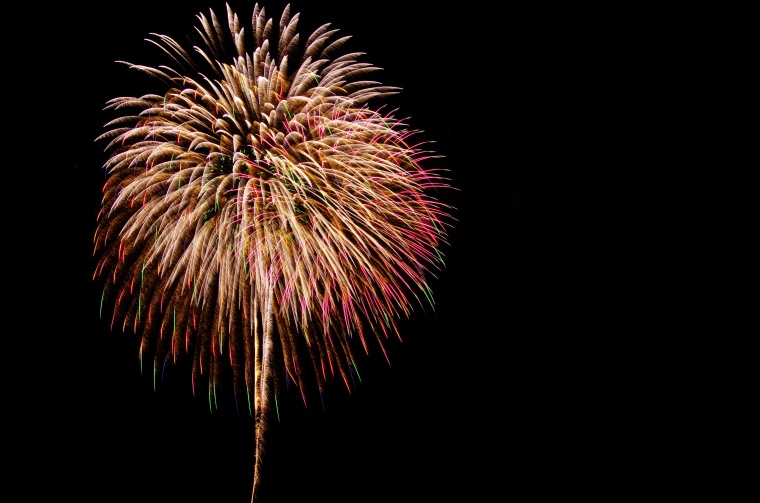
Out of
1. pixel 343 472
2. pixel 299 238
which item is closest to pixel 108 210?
pixel 299 238

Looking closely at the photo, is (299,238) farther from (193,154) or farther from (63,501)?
(63,501)

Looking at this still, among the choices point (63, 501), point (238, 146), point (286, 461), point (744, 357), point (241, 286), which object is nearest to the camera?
point (238, 146)

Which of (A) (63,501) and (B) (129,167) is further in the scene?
(A) (63,501)

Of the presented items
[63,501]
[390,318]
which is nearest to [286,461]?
[63,501]

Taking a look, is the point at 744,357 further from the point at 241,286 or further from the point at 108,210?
the point at 108,210

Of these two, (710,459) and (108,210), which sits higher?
(108,210)

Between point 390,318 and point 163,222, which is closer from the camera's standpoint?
point 163,222

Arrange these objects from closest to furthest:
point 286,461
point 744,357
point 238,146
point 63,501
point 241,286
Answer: point 238,146 < point 241,286 < point 63,501 < point 286,461 < point 744,357

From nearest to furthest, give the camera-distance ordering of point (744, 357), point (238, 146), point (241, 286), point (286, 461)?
point (238, 146), point (241, 286), point (286, 461), point (744, 357)

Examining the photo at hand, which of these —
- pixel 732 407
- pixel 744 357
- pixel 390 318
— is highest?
pixel 390 318
